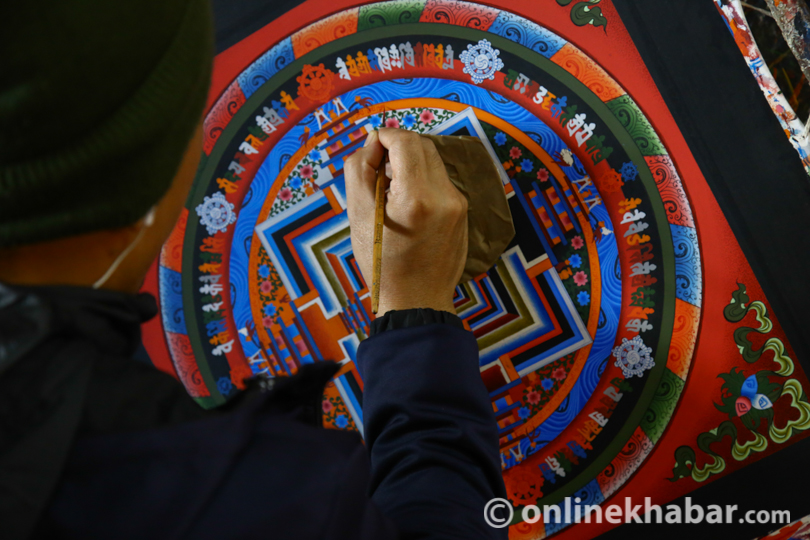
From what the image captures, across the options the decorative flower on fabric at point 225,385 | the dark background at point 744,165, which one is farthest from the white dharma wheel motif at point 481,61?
the decorative flower on fabric at point 225,385

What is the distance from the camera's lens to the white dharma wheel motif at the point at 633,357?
103cm

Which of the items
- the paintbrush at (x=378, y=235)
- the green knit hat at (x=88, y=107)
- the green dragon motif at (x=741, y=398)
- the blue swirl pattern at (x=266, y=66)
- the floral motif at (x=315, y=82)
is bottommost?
Result: the green dragon motif at (x=741, y=398)

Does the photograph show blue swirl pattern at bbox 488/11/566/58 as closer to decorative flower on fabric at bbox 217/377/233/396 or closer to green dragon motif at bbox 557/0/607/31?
green dragon motif at bbox 557/0/607/31

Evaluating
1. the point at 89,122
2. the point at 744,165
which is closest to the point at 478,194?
the point at 744,165

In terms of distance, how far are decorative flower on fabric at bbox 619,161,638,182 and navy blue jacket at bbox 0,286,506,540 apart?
73 centimetres

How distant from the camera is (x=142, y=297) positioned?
0.57 m

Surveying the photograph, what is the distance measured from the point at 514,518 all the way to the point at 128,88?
1.09 m

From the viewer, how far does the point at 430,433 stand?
0.71 meters

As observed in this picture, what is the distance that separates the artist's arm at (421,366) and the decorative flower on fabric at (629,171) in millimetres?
330

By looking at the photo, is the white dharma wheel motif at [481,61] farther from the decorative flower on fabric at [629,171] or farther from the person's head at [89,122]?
the person's head at [89,122]

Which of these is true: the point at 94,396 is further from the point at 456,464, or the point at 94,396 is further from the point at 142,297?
the point at 456,464

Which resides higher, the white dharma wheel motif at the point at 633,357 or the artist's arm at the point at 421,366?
the artist's arm at the point at 421,366

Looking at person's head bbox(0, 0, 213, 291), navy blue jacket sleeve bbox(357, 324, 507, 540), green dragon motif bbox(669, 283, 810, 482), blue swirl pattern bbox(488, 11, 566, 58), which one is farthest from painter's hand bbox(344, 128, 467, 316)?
green dragon motif bbox(669, 283, 810, 482)

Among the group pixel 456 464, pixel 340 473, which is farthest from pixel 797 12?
pixel 340 473
